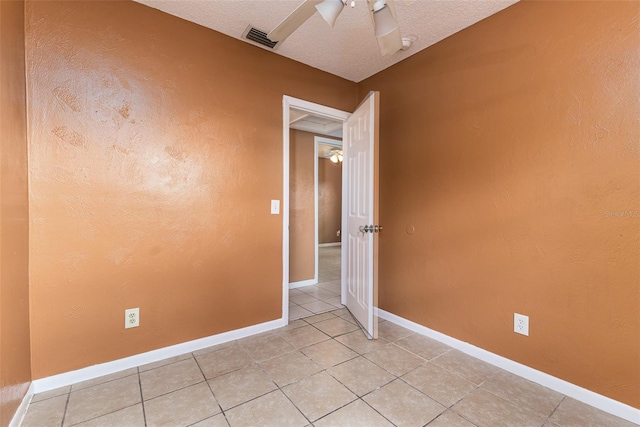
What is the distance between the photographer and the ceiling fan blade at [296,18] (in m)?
1.18

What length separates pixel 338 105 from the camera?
119 inches

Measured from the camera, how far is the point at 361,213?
263 centimetres

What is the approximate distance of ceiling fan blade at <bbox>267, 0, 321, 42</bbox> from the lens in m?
1.18

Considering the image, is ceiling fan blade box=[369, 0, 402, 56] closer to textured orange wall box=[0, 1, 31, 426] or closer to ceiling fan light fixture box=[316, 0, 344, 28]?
ceiling fan light fixture box=[316, 0, 344, 28]

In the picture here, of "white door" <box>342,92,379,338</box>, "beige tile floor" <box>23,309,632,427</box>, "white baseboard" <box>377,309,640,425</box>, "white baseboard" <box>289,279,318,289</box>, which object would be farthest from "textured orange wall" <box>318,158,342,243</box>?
"beige tile floor" <box>23,309,632,427</box>

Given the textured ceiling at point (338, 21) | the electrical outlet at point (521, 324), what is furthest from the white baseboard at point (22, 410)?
the electrical outlet at point (521, 324)

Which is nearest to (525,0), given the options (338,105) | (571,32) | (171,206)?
(571,32)

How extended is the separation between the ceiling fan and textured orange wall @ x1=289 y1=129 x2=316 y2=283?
2.75 m

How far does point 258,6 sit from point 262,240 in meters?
1.74

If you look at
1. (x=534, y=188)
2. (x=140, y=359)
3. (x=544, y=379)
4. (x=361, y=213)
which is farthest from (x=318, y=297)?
(x=534, y=188)

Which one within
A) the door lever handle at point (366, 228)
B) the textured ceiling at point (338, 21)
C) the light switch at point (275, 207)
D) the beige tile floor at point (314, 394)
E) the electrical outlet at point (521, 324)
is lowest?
the beige tile floor at point (314, 394)

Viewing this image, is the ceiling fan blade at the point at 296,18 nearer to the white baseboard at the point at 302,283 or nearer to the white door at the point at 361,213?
the white door at the point at 361,213

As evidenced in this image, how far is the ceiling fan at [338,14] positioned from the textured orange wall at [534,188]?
1116 millimetres

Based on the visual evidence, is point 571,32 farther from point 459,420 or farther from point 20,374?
point 20,374
